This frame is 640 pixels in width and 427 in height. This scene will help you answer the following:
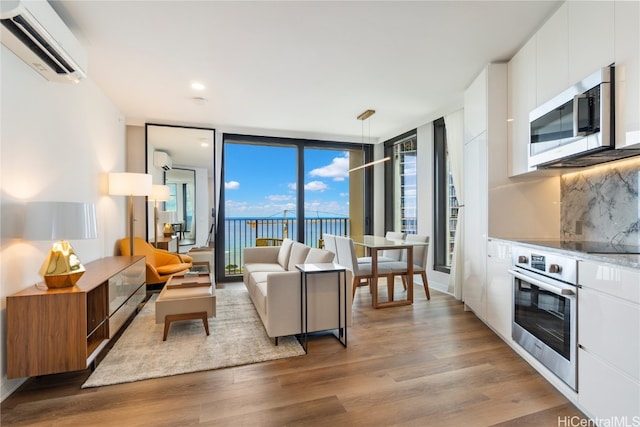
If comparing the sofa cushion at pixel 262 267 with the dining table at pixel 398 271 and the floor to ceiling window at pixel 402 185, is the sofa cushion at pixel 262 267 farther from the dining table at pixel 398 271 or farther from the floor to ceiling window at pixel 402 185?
the floor to ceiling window at pixel 402 185

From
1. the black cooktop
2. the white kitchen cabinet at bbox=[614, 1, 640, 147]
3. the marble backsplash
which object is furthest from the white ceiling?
the black cooktop

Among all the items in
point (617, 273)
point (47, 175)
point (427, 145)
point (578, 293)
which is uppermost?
point (427, 145)

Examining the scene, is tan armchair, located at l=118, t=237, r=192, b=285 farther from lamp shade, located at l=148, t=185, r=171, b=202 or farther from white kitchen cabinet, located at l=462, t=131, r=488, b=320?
white kitchen cabinet, located at l=462, t=131, r=488, b=320

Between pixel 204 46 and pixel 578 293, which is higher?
pixel 204 46

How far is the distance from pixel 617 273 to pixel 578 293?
0.31 metres

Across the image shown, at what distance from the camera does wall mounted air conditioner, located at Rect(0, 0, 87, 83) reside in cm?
178

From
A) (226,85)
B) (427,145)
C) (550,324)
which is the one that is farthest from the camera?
(427,145)

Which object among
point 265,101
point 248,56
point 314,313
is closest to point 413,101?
point 265,101

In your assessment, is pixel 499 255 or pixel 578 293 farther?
pixel 499 255

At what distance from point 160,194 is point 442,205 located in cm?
434

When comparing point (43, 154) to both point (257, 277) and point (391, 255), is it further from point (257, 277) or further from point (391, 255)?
point (391, 255)

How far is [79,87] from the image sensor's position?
9.92 feet

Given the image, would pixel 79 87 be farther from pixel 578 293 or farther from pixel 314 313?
pixel 578 293

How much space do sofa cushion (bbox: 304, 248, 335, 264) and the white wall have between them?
2228 millimetres
